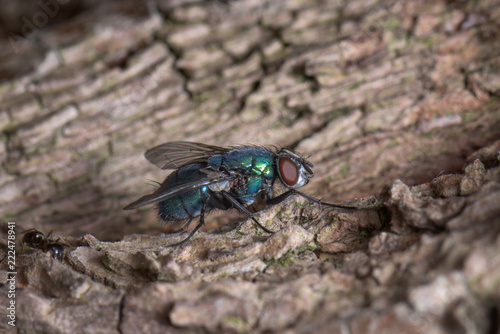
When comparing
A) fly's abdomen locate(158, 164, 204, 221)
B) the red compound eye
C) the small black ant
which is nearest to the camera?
the small black ant

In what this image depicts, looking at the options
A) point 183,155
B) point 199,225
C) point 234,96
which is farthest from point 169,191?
point 234,96

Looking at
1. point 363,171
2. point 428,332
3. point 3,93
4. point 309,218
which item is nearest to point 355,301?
point 428,332

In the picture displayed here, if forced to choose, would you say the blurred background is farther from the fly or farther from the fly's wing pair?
the fly

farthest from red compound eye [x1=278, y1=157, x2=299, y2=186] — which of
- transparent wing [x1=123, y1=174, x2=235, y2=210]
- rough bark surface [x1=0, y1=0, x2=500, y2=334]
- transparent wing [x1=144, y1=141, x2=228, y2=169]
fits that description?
transparent wing [x1=144, y1=141, x2=228, y2=169]

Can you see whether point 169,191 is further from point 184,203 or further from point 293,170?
point 293,170

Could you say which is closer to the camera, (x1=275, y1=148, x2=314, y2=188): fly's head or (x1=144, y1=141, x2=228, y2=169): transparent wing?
(x1=275, y1=148, x2=314, y2=188): fly's head

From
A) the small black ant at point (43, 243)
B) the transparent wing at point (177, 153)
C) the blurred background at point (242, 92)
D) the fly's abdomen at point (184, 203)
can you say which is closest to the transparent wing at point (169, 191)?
the fly's abdomen at point (184, 203)

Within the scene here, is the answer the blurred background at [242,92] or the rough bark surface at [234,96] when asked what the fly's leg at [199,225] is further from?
the blurred background at [242,92]
